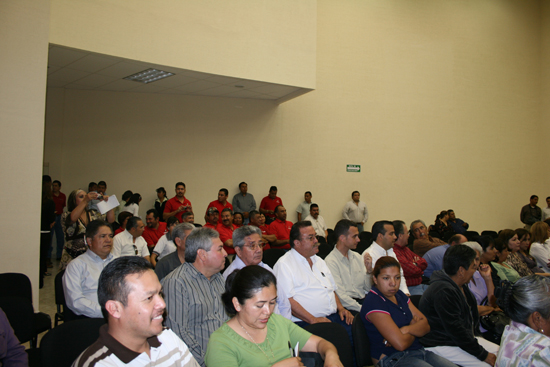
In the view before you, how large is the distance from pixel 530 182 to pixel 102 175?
12203 mm

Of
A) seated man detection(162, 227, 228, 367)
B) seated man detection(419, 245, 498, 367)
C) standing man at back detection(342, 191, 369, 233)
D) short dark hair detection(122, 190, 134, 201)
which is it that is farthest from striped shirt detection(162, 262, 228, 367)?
standing man at back detection(342, 191, 369, 233)

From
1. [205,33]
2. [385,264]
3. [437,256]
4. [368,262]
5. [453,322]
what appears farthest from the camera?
[205,33]

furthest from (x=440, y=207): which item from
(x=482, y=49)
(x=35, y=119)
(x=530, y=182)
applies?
(x=35, y=119)

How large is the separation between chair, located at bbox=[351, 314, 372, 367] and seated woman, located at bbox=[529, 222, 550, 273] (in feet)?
13.7

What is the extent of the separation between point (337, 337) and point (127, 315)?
1.34m

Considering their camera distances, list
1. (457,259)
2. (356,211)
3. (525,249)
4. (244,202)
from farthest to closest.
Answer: (356,211), (244,202), (525,249), (457,259)

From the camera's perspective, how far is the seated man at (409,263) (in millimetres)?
4461

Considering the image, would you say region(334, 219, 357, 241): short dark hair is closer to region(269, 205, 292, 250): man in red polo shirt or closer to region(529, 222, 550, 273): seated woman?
region(269, 205, 292, 250): man in red polo shirt

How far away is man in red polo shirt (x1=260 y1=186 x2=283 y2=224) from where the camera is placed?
8.89 metres

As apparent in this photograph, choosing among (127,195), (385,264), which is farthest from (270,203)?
(385,264)

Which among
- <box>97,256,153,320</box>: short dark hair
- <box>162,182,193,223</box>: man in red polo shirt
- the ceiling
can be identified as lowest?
<box>97,256,153,320</box>: short dark hair

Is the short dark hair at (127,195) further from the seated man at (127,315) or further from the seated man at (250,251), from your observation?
the seated man at (127,315)

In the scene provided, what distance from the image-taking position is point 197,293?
253cm

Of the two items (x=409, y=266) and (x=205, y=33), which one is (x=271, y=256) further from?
(x=205, y=33)
